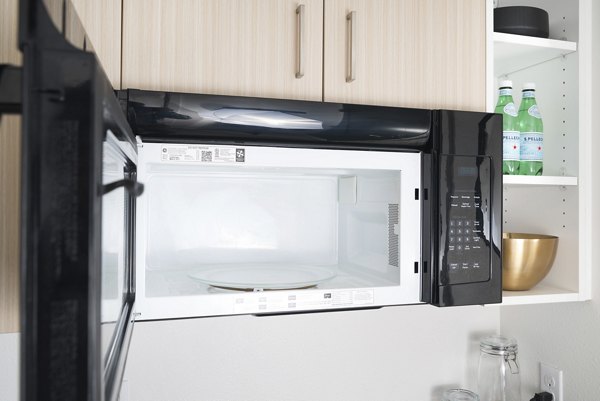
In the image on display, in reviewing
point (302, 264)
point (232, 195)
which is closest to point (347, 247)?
point (302, 264)

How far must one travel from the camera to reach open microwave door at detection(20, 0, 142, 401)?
0.31 meters

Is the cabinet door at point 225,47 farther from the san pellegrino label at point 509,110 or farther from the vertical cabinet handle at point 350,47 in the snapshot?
the san pellegrino label at point 509,110

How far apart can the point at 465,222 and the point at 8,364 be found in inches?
38.0

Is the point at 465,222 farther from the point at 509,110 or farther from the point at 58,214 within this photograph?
the point at 58,214

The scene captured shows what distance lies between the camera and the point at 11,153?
2.62 ft

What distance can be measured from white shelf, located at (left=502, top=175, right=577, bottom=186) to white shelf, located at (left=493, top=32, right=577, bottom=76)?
0.29 m

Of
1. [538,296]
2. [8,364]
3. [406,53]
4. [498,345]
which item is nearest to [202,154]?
[406,53]

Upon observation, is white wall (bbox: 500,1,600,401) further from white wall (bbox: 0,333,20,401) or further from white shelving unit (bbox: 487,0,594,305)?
white wall (bbox: 0,333,20,401)

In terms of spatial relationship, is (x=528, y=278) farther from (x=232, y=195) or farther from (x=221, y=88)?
(x=221, y=88)

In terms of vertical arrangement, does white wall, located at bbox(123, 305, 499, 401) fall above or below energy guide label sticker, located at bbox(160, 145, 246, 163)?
below

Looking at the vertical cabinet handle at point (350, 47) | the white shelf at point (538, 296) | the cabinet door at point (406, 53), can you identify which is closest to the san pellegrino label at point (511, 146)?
the cabinet door at point (406, 53)

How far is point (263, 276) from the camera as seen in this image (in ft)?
3.24

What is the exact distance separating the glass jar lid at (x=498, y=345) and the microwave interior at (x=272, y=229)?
20.6 inches

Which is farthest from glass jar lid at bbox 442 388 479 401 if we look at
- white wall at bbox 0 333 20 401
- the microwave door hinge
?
the microwave door hinge
